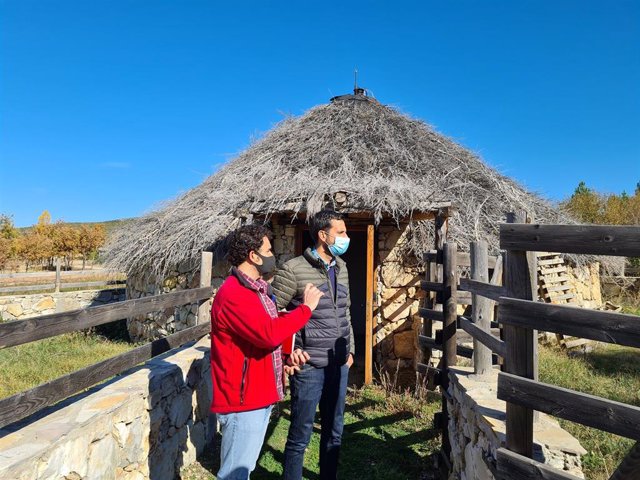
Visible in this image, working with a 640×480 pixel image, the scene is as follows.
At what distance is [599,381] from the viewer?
6.02 metres

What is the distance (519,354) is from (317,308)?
133 centimetres

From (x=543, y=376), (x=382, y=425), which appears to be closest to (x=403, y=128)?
(x=543, y=376)

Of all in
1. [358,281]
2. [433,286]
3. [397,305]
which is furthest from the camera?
[358,281]

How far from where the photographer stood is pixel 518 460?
201 centimetres

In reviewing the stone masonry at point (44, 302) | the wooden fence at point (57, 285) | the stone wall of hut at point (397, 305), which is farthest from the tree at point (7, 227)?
the stone wall of hut at point (397, 305)

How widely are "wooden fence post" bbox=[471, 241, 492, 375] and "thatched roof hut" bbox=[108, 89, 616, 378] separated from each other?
7.43ft

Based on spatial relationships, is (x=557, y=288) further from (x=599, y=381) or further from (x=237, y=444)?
(x=237, y=444)

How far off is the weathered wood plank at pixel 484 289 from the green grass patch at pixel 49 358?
5179 millimetres

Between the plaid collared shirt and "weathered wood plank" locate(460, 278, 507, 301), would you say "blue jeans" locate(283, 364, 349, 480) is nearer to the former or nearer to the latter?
the plaid collared shirt

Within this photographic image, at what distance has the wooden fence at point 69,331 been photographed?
2.09m

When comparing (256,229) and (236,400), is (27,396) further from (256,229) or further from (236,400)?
(256,229)

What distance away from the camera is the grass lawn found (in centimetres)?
375

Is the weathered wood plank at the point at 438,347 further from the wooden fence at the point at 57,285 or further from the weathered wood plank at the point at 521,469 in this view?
the wooden fence at the point at 57,285

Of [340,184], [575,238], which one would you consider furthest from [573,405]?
[340,184]
